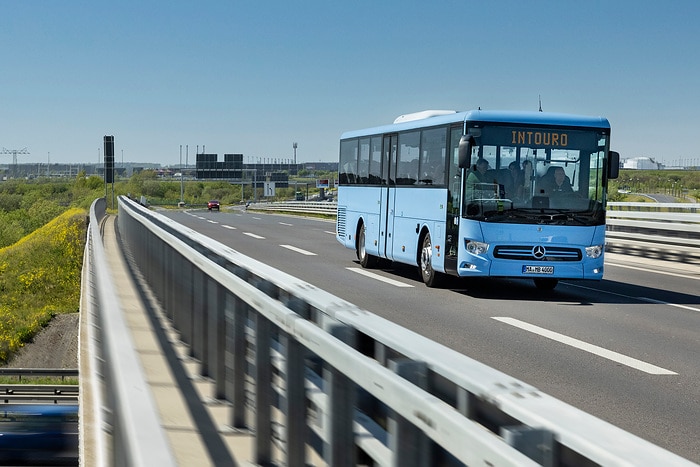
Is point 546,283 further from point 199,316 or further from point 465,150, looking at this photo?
point 199,316

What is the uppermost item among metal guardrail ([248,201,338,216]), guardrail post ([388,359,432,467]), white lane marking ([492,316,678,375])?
guardrail post ([388,359,432,467])

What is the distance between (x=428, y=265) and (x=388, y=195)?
112 inches

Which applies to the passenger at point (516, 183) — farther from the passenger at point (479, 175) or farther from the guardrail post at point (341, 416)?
the guardrail post at point (341, 416)

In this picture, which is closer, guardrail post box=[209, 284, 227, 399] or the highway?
guardrail post box=[209, 284, 227, 399]

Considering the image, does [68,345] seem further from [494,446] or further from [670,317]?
[494,446]

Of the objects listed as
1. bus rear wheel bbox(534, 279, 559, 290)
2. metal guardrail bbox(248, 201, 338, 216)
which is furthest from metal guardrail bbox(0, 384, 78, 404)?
metal guardrail bbox(248, 201, 338, 216)

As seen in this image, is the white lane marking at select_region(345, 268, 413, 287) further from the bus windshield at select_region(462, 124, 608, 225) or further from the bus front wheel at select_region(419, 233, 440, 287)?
the bus windshield at select_region(462, 124, 608, 225)

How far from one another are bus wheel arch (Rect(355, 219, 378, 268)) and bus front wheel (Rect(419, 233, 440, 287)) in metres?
3.42

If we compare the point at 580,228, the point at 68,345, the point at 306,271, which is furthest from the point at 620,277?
the point at 68,345

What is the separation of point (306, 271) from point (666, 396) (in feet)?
39.0

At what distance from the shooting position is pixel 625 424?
721 centimetres

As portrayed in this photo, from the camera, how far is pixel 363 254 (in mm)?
21594

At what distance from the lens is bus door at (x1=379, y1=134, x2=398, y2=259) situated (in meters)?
19.7

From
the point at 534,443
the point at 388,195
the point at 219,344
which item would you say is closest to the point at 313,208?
the point at 388,195
